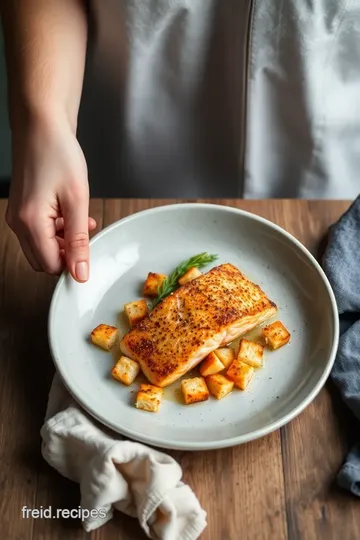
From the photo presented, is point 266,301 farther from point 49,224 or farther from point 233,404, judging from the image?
point 49,224

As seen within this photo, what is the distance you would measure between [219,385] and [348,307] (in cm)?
31

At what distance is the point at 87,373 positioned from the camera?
4.31ft

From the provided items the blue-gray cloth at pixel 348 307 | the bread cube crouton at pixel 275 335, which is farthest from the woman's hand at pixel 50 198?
the blue-gray cloth at pixel 348 307

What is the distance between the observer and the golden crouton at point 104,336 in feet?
4.39

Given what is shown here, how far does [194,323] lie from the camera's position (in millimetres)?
1327

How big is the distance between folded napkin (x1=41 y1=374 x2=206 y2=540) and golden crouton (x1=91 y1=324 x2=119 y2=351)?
177 millimetres

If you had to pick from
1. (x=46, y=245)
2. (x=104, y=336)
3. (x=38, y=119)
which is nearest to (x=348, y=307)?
(x=104, y=336)

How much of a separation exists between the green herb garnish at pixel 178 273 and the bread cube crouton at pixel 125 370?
0.15 meters

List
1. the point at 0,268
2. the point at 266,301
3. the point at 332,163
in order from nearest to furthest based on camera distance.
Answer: the point at 266,301 → the point at 0,268 → the point at 332,163

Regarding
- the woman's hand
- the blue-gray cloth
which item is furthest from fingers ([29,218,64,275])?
the blue-gray cloth

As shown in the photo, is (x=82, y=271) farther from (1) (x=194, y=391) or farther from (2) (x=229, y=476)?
(2) (x=229, y=476)

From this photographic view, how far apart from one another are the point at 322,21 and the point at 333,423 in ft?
2.71

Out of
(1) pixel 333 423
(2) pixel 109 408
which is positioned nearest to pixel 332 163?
(1) pixel 333 423

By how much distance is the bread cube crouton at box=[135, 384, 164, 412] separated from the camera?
1252mm
